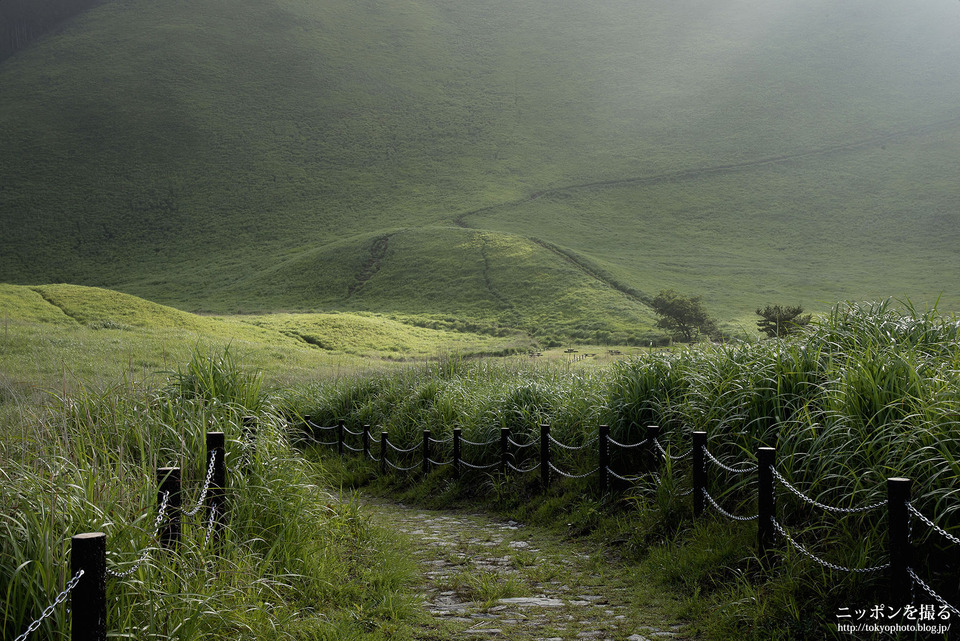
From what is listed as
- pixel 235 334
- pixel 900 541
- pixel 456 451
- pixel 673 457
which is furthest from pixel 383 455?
pixel 235 334

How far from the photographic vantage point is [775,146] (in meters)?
92.2

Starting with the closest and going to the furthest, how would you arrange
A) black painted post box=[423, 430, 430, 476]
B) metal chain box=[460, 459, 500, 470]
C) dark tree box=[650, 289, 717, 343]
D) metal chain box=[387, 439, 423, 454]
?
metal chain box=[460, 459, 500, 470] < black painted post box=[423, 430, 430, 476] < metal chain box=[387, 439, 423, 454] < dark tree box=[650, 289, 717, 343]

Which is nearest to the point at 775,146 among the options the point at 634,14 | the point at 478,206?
the point at 478,206

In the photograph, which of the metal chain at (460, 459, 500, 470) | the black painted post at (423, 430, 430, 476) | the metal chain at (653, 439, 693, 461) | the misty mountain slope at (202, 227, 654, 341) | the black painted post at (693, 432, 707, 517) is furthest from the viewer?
the misty mountain slope at (202, 227, 654, 341)

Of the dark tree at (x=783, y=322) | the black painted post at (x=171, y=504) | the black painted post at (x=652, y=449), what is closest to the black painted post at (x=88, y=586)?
the black painted post at (x=171, y=504)

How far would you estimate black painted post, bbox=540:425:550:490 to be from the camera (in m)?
8.86

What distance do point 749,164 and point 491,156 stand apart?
3578 centimetres

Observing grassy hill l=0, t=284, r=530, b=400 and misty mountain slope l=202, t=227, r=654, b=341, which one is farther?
misty mountain slope l=202, t=227, r=654, b=341

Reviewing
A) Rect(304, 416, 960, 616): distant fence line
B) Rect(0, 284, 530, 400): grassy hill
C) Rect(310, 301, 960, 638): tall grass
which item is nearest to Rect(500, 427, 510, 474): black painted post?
Rect(304, 416, 960, 616): distant fence line

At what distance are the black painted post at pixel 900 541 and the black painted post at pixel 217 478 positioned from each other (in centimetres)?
463

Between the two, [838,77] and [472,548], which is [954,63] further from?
[472,548]

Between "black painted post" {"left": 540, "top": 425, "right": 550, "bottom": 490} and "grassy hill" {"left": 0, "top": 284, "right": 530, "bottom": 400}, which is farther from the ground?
"grassy hill" {"left": 0, "top": 284, "right": 530, "bottom": 400}

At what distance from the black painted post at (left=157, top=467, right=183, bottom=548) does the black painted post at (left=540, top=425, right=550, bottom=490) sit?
5.07 metres

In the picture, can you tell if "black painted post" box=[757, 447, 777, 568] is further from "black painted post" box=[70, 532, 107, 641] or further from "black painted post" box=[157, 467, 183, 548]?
"black painted post" box=[70, 532, 107, 641]
